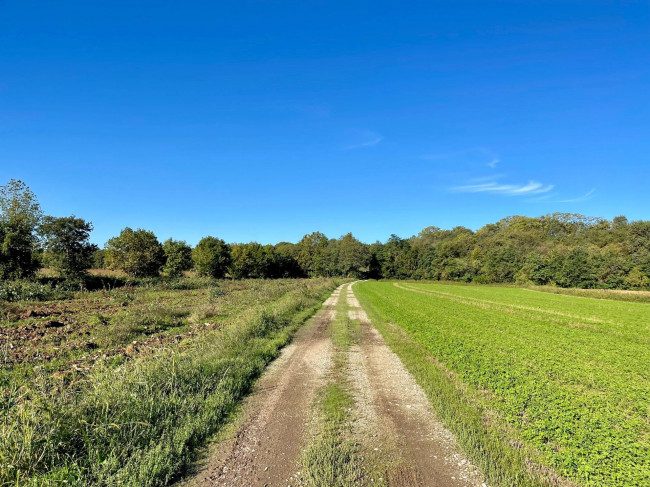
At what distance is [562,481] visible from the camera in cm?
461

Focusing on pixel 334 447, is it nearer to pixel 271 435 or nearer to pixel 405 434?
pixel 271 435

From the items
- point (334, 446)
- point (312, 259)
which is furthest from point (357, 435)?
point (312, 259)

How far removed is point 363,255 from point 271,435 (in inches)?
4251

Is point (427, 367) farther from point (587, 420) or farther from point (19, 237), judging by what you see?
point (19, 237)

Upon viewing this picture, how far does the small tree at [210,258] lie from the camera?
68125mm

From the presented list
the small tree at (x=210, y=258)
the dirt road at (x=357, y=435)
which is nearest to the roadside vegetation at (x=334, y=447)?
the dirt road at (x=357, y=435)

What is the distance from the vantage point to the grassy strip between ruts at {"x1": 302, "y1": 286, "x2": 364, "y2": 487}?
4547 mm

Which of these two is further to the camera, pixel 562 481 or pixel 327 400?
pixel 327 400

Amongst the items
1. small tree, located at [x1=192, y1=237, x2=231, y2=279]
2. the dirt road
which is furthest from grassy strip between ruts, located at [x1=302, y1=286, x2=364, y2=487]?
small tree, located at [x1=192, y1=237, x2=231, y2=279]

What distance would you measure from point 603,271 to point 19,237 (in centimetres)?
9526

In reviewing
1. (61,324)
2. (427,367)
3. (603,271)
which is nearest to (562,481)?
(427,367)

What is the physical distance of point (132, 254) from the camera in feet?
157

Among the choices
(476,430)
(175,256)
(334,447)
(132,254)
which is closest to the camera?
(334,447)

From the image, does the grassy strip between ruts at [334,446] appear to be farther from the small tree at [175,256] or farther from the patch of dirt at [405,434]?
the small tree at [175,256]
